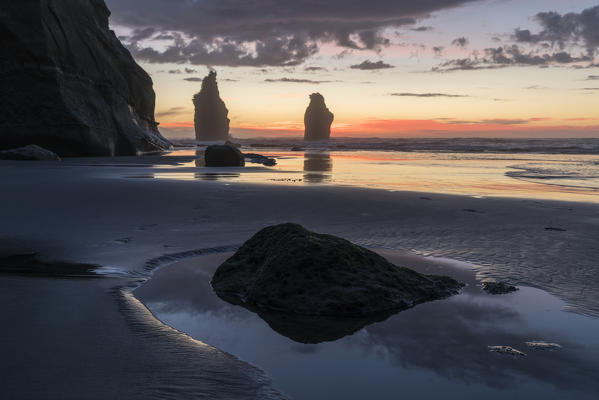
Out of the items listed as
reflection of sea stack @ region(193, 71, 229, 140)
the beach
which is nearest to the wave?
the beach

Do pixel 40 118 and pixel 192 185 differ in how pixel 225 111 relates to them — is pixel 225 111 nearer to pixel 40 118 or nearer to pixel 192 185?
pixel 40 118

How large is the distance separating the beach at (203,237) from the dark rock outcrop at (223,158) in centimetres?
645

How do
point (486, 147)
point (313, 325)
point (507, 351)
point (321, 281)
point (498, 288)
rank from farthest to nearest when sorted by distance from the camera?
point (486, 147) < point (498, 288) < point (321, 281) < point (313, 325) < point (507, 351)

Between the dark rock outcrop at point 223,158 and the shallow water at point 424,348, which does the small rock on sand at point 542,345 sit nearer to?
the shallow water at point 424,348

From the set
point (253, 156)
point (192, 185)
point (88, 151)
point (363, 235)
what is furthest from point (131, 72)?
point (363, 235)

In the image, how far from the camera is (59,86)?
20.0 metres

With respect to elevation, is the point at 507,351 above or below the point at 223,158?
below

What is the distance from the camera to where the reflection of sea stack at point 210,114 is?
148m

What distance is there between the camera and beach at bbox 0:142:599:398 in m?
2.26

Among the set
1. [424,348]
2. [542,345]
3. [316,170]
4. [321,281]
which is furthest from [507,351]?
[316,170]

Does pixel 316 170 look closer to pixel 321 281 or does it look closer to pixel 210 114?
pixel 321 281

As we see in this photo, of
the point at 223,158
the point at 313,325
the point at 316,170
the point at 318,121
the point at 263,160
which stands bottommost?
the point at 313,325

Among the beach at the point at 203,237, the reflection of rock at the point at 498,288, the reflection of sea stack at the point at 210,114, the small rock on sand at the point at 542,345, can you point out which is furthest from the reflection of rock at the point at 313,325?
the reflection of sea stack at the point at 210,114

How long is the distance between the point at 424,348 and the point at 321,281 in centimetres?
94
